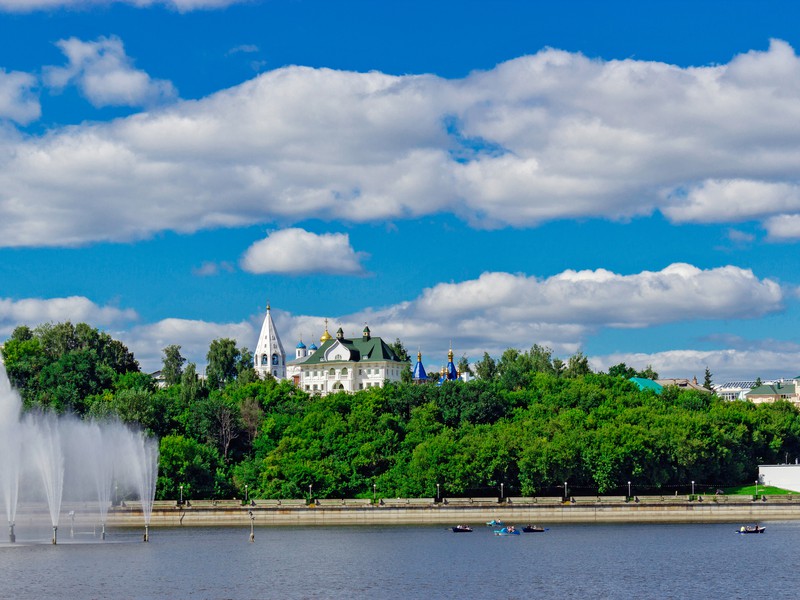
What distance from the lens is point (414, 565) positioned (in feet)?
248

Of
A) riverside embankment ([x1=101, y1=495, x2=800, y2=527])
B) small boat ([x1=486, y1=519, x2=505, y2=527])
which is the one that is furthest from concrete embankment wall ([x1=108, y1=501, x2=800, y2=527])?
small boat ([x1=486, y1=519, x2=505, y2=527])

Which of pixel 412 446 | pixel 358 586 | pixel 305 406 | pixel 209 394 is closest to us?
pixel 358 586

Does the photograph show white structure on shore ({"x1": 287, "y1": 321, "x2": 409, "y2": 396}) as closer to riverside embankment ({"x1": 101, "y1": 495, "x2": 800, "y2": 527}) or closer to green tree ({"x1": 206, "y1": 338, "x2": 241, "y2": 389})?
green tree ({"x1": 206, "y1": 338, "x2": 241, "y2": 389})

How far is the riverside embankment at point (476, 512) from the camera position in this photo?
354 feet

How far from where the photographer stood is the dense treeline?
112m

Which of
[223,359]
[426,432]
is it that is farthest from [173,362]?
[426,432]

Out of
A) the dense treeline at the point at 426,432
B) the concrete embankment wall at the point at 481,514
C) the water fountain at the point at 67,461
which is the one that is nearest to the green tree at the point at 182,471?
the dense treeline at the point at 426,432

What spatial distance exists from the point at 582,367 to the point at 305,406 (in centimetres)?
5153

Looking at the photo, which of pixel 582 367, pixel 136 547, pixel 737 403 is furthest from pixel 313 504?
pixel 582 367

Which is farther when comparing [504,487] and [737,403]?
[737,403]

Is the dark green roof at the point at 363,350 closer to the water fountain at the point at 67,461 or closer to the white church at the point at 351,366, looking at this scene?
the white church at the point at 351,366

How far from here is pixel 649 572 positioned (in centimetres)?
7081

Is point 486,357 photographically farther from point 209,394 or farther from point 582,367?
point 209,394

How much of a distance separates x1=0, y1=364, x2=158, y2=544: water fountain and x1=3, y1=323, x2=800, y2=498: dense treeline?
2.67 metres
